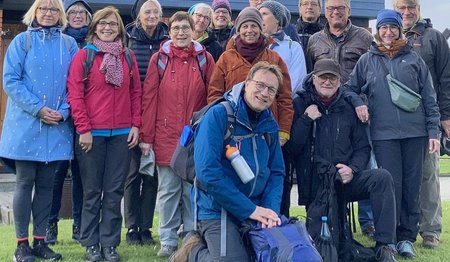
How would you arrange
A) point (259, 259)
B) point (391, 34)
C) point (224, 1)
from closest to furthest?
point (259, 259) < point (391, 34) < point (224, 1)

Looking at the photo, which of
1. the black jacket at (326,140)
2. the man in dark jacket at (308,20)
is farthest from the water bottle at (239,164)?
the man in dark jacket at (308,20)

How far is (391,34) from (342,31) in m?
0.56

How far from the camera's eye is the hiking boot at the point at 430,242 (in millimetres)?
6133

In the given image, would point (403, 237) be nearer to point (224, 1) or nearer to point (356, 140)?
point (356, 140)

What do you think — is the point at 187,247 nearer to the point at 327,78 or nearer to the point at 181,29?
the point at 327,78

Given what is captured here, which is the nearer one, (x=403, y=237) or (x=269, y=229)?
(x=269, y=229)

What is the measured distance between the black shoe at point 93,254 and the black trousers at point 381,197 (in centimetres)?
226

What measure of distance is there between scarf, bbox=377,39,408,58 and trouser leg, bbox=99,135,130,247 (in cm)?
245

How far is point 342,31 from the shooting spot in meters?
6.21

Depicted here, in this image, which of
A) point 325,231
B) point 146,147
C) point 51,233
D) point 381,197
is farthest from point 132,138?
point 381,197

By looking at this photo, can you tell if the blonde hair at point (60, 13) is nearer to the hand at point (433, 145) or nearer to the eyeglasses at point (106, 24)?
the eyeglasses at point (106, 24)

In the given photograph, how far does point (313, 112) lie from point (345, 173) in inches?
23.0

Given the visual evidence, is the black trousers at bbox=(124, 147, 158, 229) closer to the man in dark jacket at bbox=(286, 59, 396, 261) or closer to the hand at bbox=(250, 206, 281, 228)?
the man in dark jacket at bbox=(286, 59, 396, 261)

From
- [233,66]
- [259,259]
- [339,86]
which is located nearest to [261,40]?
[233,66]
